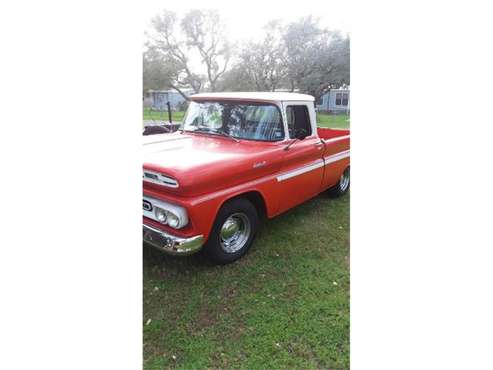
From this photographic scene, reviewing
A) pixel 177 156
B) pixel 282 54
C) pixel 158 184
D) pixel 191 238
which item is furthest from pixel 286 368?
pixel 282 54

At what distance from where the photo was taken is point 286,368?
6.16ft

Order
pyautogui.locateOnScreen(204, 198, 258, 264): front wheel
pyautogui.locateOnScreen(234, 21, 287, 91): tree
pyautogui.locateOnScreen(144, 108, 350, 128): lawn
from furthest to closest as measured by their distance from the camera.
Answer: pyautogui.locateOnScreen(234, 21, 287, 91): tree < pyautogui.locateOnScreen(144, 108, 350, 128): lawn < pyautogui.locateOnScreen(204, 198, 258, 264): front wheel

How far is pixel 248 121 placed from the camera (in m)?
3.28

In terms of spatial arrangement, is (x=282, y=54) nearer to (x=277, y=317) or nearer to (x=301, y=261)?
(x=301, y=261)

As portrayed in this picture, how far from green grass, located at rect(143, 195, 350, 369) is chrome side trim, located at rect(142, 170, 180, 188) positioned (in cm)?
90

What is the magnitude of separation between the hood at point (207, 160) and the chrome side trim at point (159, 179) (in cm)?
3

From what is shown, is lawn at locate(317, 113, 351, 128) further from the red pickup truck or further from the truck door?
the truck door

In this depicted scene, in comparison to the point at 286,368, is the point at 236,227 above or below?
above

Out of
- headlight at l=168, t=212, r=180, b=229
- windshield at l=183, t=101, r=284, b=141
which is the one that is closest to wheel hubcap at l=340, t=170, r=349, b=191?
windshield at l=183, t=101, r=284, b=141

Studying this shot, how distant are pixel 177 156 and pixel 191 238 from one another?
765 mm

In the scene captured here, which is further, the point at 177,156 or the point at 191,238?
the point at 177,156

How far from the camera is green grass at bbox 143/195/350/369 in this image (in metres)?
1.96

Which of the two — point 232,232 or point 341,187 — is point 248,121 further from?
point 341,187
